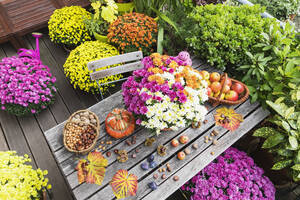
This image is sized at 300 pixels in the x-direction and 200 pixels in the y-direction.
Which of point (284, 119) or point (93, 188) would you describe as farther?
point (284, 119)

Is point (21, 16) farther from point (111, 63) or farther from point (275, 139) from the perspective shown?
point (275, 139)

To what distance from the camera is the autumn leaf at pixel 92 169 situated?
61.9 inches

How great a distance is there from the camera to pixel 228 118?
196 cm

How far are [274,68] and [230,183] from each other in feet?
4.05

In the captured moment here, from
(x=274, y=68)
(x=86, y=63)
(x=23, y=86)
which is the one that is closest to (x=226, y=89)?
(x=274, y=68)

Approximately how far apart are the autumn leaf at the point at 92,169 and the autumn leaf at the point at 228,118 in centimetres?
111

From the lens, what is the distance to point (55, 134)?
181cm

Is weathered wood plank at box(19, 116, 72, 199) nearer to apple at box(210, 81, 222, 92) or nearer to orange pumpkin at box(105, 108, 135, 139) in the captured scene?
orange pumpkin at box(105, 108, 135, 139)

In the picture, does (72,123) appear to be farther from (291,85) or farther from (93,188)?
(291,85)

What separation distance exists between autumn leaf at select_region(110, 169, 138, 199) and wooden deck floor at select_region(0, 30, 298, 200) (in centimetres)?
106

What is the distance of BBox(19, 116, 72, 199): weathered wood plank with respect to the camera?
2.39m

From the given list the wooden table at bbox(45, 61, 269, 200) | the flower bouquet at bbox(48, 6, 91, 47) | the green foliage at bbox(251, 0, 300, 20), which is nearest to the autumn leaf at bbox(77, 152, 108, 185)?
the wooden table at bbox(45, 61, 269, 200)

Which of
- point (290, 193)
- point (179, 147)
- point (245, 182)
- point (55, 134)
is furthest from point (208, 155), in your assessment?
point (290, 193)

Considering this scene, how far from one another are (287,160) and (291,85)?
666 mm
